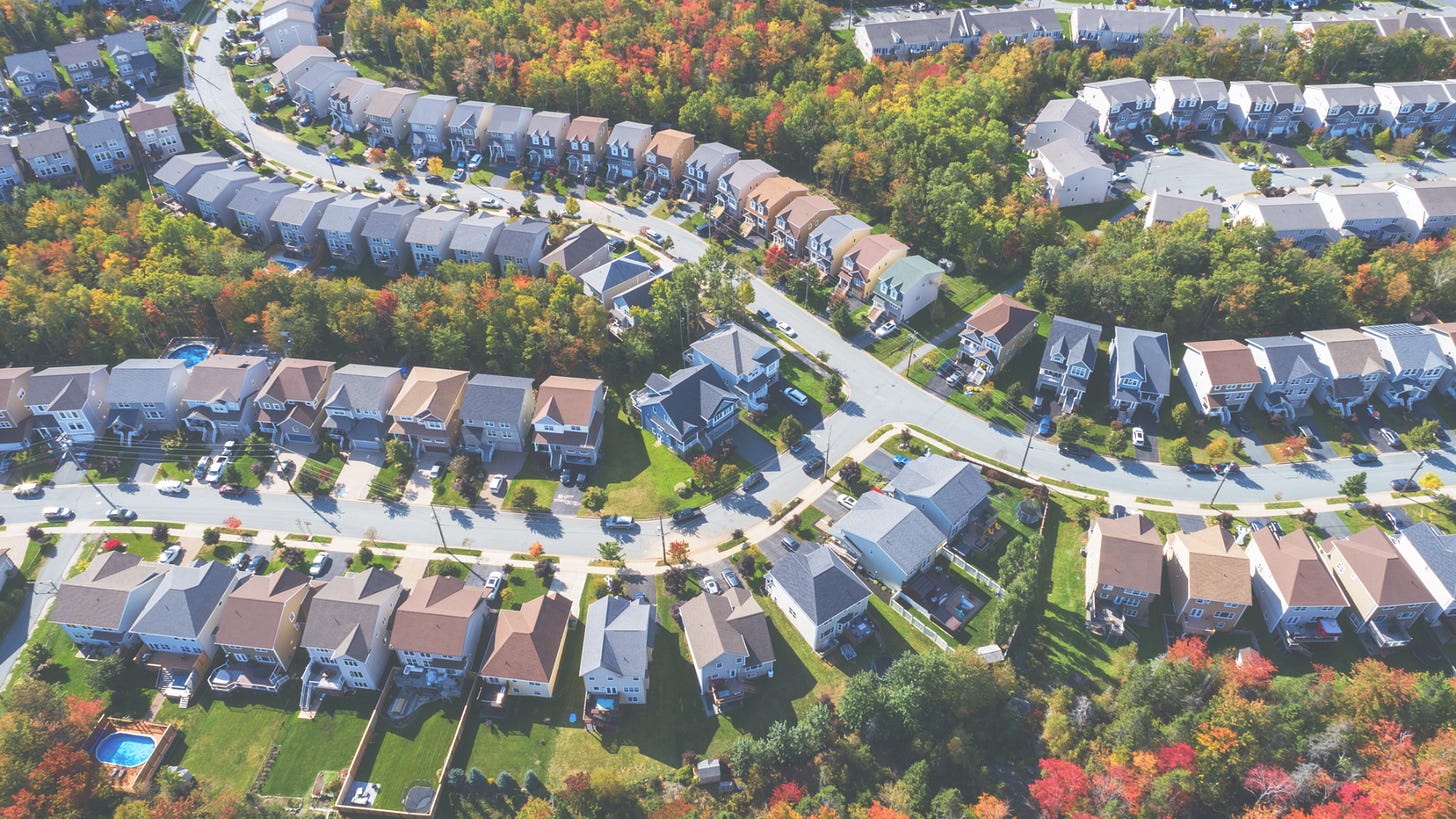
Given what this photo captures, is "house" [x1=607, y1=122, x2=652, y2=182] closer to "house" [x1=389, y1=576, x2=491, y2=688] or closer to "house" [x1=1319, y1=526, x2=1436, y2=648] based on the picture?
"house" [x1=389, y1=576, x2=491, y2=688]

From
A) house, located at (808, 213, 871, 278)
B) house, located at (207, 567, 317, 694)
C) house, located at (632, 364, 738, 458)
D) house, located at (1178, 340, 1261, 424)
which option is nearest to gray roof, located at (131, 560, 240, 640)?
house, located at (207, 567, 317, 694)

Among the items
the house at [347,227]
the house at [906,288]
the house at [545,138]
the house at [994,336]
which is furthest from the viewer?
the house at [545,138]

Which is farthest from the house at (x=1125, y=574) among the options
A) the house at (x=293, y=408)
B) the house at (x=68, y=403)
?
the house at (x=68, y=403)

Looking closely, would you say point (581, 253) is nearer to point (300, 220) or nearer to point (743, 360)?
point (743, 360)

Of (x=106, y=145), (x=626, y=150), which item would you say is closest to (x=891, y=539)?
(x=626, y=150)

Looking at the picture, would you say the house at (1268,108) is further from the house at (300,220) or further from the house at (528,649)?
the house at (300,220)

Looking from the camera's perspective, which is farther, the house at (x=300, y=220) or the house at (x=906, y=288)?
the house at (x=300, y=220)
